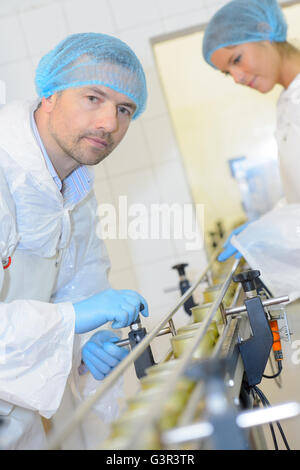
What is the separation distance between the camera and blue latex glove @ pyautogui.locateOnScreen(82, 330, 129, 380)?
43.4 inches

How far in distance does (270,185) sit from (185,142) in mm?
1648

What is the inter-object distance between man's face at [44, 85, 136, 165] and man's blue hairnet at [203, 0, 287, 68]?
1.90 ft

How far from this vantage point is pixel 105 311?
3.35 feet

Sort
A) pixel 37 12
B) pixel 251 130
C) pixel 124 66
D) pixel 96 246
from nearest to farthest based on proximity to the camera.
→ pixel 124 66
pixel 96 246
pixel 37 12
pixel 251 130

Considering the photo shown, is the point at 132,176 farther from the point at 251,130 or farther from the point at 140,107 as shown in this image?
the point at 251,130

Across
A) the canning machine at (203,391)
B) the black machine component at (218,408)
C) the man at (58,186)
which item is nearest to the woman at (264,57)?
the man at (58,186)

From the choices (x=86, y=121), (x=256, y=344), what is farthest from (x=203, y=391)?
(x=86, y=121)

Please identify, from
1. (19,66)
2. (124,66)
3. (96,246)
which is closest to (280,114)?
(124,66)

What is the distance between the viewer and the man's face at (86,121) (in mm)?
1210

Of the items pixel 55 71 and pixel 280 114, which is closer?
pixel 55 71

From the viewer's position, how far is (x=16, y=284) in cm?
123

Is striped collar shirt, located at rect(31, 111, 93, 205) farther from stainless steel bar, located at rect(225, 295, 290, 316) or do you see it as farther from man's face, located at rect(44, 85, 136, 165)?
stainless steel bar, located at rect(225, 295, 290, 316)

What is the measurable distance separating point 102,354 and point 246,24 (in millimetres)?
1217

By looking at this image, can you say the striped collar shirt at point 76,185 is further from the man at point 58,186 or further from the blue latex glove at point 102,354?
the blue latex glove at point 102,354
